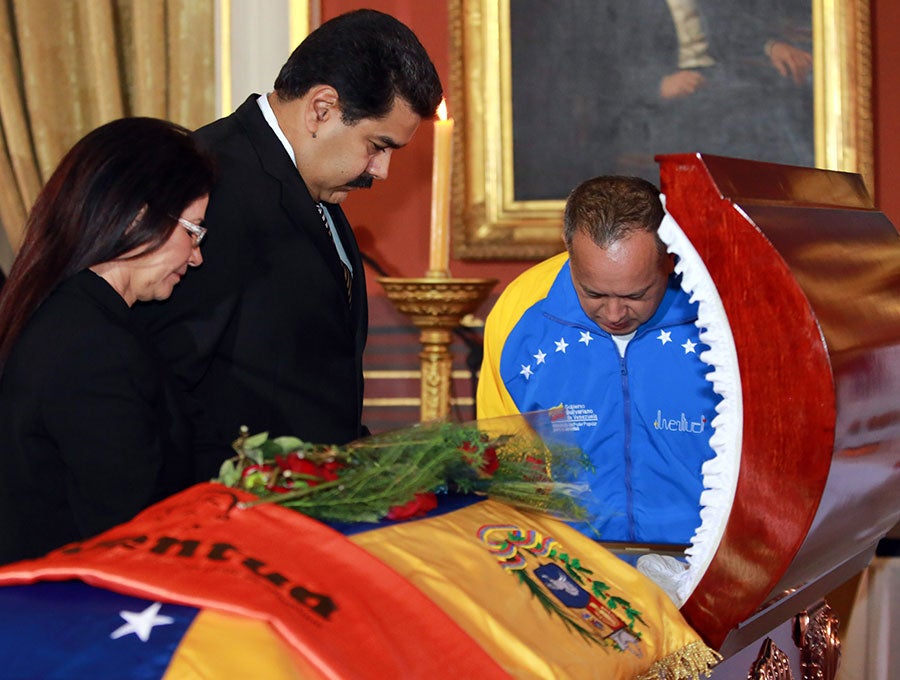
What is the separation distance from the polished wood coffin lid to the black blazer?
93 centimetres

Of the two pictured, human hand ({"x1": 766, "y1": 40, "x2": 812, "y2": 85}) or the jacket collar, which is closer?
the jacket collar

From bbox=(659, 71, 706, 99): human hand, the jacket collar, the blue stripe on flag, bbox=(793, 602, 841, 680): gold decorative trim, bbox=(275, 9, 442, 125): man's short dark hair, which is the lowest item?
bbox=(793, 602, 841, 680): gold decorative trim

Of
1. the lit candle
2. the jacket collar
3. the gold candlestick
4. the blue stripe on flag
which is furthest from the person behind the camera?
the gold candlestick

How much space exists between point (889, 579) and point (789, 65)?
2.10m

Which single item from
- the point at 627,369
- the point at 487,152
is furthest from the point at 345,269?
the point at 487,152

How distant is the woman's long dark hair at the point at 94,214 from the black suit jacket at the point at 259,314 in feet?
0.90

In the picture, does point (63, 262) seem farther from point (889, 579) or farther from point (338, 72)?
point (889, 579)

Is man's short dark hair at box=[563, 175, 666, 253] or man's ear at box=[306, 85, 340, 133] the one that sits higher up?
man's ear at box=[306, 85, 340, 133]

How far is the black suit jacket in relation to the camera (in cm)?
233

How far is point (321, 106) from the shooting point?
249 centimetres

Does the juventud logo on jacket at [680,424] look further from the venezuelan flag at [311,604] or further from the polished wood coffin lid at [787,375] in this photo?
the venezuelan flag at [311,604]

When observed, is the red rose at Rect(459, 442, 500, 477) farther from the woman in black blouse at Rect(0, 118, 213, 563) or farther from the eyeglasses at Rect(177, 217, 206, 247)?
the eyeglasses at Rect(177, 217, 206, 247)

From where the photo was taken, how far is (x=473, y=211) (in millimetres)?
4953

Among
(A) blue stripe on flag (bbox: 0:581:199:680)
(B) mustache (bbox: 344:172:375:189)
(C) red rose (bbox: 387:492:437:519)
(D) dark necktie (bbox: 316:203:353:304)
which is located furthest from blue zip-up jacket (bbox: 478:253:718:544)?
(A) blue stripe on flag (bbox: 0:581:199:680)
